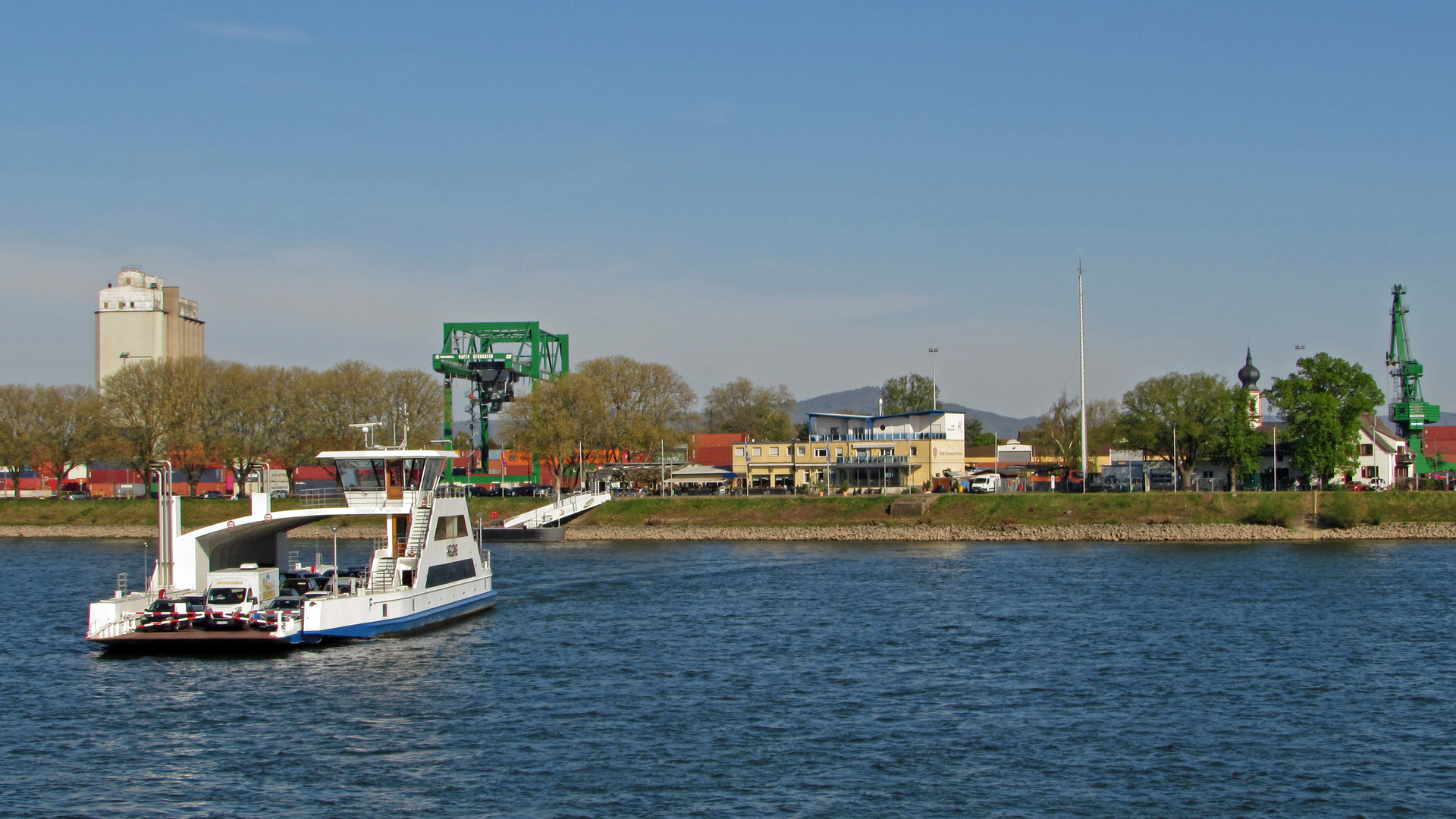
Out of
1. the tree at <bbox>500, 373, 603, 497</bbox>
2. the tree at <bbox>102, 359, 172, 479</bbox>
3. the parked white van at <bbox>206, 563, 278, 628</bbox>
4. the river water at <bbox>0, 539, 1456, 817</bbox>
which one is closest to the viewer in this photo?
the river water at <bbox>0, 539, 1456, 817</bbox>

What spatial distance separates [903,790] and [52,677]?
77.0ft

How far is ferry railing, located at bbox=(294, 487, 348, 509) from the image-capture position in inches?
1496

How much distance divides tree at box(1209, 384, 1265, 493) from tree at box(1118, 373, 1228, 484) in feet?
1.48

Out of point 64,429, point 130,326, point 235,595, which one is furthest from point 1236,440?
point 130,326

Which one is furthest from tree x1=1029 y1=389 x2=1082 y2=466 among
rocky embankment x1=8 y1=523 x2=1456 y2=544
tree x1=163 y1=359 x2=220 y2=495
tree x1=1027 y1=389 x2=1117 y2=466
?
tree x1=163 y1=359 x2=220 y2=495

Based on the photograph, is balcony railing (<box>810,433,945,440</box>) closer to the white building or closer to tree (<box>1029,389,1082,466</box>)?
tree (<box>1029,389,1082,466</box>)

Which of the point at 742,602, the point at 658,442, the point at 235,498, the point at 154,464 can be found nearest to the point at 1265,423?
the point at 658,442

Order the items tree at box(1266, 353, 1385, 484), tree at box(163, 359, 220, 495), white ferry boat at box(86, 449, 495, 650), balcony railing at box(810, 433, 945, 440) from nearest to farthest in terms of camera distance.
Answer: white ferry boat at box(86, 449, 495, 650), tree at box(1266, 353, 1385, 484), tree at box(163, 359, 220, 495), balcony railing at box(810, 433, 945, 440)

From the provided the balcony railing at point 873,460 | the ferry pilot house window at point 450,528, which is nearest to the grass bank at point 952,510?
the balcony railing at point 873,460

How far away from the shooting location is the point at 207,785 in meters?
21.0

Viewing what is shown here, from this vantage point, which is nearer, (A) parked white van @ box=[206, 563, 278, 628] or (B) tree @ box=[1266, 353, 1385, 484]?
(A) parked white van @ box=[206, 563, 278, 628]

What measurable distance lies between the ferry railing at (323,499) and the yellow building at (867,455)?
193 ft

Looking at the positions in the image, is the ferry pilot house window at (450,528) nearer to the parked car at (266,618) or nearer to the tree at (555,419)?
the parked car at (266,618)

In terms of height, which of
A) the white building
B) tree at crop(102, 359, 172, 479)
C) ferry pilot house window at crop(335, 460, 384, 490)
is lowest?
ferry pilot house window at crop(335, 460, 384, 490)
